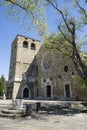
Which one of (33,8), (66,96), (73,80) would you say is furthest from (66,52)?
(66,96)

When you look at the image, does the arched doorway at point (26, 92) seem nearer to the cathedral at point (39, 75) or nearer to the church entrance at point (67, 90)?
the cathedral at point (39, 75)

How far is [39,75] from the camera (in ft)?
104

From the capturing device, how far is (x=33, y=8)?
482 inches

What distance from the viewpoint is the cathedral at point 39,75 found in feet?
82.7

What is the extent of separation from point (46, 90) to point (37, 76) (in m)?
4.24

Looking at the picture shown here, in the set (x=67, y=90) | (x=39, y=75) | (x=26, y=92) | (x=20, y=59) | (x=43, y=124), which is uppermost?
(x=20, y=59)

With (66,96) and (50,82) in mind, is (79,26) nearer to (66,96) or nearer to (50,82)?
(66,96)

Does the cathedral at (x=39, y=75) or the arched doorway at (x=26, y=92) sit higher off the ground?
the cathedral at (x=39, y=75)

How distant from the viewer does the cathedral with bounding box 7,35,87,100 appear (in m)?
25.2

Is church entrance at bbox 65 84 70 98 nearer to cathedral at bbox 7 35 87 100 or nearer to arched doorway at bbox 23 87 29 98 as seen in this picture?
cathedral at bbox 7 35 87 100

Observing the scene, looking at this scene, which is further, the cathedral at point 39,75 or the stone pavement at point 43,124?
the cathedral at point 39,75

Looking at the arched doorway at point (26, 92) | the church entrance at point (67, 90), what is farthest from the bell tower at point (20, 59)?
the church entrance at point (67, 90)

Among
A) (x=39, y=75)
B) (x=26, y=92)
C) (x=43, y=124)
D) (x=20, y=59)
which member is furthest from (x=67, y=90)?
(x=43, y=124)

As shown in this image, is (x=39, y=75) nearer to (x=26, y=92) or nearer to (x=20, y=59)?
(x=26, y=92)
